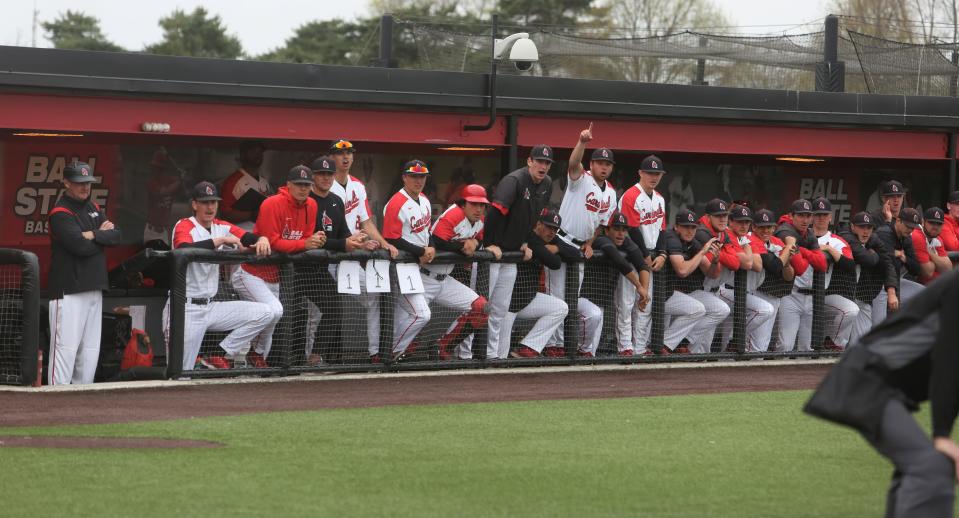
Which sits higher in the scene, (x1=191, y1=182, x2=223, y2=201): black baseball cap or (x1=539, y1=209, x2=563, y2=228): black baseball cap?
(x1=191, y1=182, x2=223, y2=201): black baseball cap

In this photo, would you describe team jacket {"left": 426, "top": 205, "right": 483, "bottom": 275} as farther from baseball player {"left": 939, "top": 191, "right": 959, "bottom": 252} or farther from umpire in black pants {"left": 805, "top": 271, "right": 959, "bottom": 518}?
umpire in black pants {"left": 805, "top": 271, "right": 959, "bottom": 518}

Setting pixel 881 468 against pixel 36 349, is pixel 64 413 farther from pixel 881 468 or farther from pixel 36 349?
pixel 881 468

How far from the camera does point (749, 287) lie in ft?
38.1

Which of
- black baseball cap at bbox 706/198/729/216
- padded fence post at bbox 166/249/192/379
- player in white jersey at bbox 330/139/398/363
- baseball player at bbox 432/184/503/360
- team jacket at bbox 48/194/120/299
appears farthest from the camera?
black baseball cap at bbox 706/198/729/216

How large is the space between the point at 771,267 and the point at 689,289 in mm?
752

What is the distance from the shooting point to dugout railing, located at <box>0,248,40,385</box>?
29.2 feet

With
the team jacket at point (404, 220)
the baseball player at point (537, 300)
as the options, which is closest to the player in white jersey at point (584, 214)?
the baseball player at point (537, 300)

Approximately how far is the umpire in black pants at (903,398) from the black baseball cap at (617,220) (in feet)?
22.2

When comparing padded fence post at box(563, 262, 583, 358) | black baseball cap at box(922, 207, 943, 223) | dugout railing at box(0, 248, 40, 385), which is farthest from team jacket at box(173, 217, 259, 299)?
black baseball cap at box(922, 207, 943, 223)

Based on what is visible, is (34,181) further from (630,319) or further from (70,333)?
(630,319)

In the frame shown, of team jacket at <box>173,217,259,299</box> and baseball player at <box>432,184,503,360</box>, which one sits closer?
team jacket at <box>173,217,259,299</box>

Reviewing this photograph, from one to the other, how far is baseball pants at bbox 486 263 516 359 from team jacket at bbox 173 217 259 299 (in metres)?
2.02

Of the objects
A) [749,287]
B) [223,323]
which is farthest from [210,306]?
[749,287]

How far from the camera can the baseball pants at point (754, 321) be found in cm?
1155
